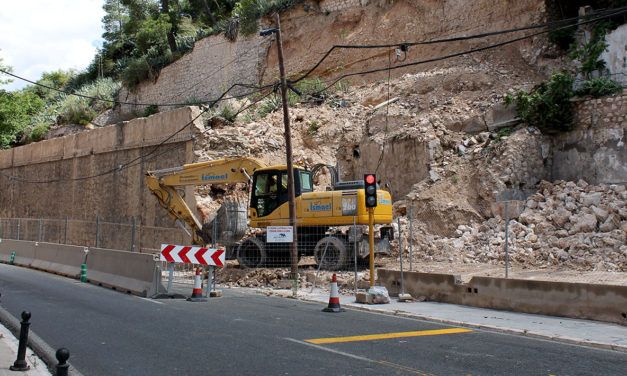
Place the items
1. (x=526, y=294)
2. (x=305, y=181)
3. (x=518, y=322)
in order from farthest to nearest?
(x=305, y=181) < (x=526, y=294) < (x=518, y=322)

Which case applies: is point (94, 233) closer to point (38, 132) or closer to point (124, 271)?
point (124, 271)

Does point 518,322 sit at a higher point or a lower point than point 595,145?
lower

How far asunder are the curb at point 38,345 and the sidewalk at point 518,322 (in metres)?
7.00

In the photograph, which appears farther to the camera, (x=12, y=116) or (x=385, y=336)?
(x=12, y=116)

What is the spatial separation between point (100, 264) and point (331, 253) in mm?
7084

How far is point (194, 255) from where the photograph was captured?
15.5 meters

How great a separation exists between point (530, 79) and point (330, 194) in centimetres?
1232

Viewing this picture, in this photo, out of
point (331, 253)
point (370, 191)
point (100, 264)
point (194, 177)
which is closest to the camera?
point (370, 191)

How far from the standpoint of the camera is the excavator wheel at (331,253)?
1866 cm

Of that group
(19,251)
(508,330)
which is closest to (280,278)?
(508,330)

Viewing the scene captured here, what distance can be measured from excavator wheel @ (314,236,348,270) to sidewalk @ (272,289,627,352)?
12.2ft

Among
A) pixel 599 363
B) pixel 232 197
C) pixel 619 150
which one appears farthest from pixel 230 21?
pixel 599 363

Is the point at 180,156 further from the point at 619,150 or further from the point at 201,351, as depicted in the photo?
the point at 201,351

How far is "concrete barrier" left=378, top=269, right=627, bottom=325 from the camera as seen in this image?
11375 millimetres
